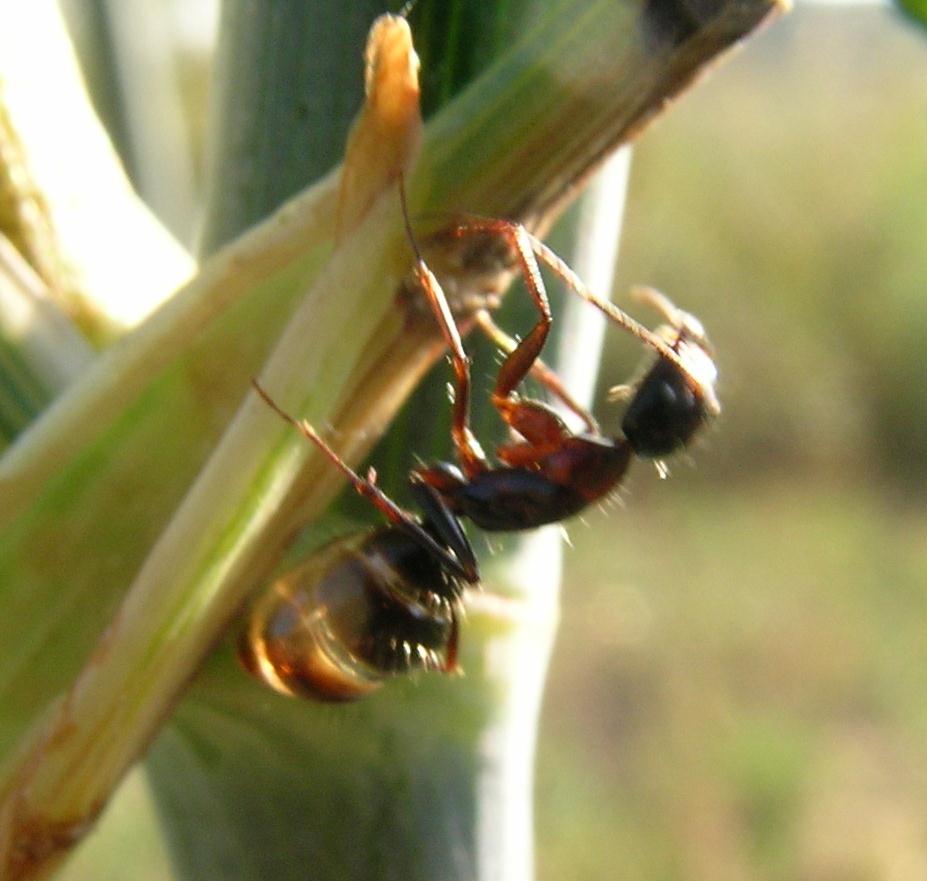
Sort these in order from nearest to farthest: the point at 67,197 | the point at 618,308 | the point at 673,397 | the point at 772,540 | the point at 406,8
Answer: the point at 406,8 → the point at 67,197 → the point at 618,308 → the point at 673,397 → the point at 772,540

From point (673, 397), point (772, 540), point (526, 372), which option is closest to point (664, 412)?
point (673, 397)

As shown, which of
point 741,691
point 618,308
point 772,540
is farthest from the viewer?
point 772,540

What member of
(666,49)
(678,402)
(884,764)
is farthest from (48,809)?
(884,764)

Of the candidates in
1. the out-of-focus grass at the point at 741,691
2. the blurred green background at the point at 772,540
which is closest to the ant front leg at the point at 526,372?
the blurred green background at the point at 772,540

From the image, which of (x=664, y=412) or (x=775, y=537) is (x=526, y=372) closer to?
(x=664, y=412)

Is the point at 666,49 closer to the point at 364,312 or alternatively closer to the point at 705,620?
the point at 364,312

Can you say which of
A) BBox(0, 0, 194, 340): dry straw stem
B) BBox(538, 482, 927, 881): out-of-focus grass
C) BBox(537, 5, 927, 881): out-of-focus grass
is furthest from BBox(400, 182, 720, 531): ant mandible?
BBox(538, 482, 927, 881): out-of-focus grass
